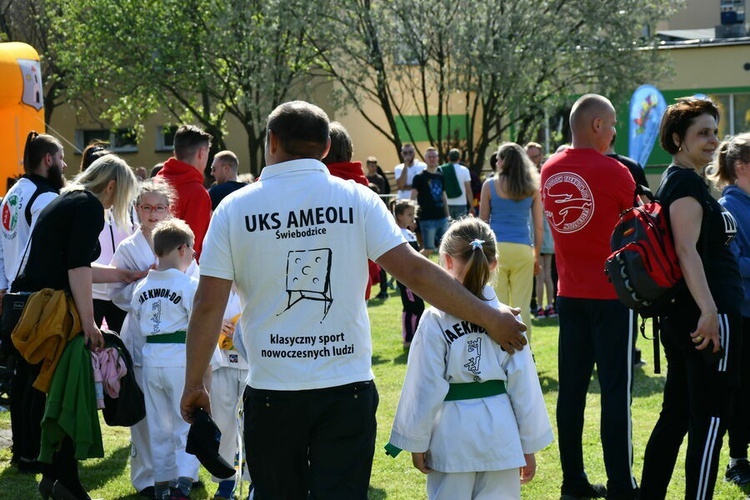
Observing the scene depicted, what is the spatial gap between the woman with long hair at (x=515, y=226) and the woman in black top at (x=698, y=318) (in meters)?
4.10

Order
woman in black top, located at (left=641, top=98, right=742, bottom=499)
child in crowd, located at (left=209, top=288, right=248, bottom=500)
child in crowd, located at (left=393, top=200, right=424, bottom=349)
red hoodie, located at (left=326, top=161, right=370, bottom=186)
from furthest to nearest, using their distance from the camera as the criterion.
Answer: child in crowd, located at (left=393, top=200, right=424, bottom=349) < child in crowd, located at (left=209, top=288, right=248, bottom=500) < red hoodie, located at (left=326, top=161, right=370, bottom=186) < woman in black top, located at (left=641, top=98, right=742, bottom=499)

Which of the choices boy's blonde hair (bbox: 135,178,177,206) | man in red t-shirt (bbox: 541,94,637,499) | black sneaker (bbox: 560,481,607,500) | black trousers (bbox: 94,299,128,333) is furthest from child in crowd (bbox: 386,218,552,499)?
black trousers (bbox: 94,299,128,333)

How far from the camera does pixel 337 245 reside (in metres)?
3.54

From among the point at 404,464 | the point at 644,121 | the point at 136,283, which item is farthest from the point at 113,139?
the point at 404,464

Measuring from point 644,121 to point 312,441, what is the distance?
1350 centimetres

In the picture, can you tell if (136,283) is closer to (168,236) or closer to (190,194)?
(168,236)

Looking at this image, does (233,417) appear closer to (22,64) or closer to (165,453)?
(165,453)

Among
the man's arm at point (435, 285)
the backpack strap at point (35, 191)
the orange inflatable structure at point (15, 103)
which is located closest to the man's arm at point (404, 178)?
the orange inflatable structure at point (15, 103)

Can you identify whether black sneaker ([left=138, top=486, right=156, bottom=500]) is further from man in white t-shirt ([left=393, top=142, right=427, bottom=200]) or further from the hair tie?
man in white t-shirt ([left=393, top=142, right=427, bottom=200])

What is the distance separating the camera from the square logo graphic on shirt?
352 cm

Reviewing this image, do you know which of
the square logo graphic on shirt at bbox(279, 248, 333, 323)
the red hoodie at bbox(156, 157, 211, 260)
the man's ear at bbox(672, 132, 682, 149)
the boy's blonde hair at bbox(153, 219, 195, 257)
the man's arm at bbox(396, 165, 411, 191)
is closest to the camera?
the square logo graphic on shirt at bbox(279, 248, 333, 323)

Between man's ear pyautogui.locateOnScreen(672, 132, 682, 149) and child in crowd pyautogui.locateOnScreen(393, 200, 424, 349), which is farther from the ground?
man's ear pyautogui.locateOnScreen(672, 132, 682, 149)

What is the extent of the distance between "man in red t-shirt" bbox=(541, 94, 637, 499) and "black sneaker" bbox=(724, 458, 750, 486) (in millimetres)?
868

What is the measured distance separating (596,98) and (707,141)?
2.77 feet
